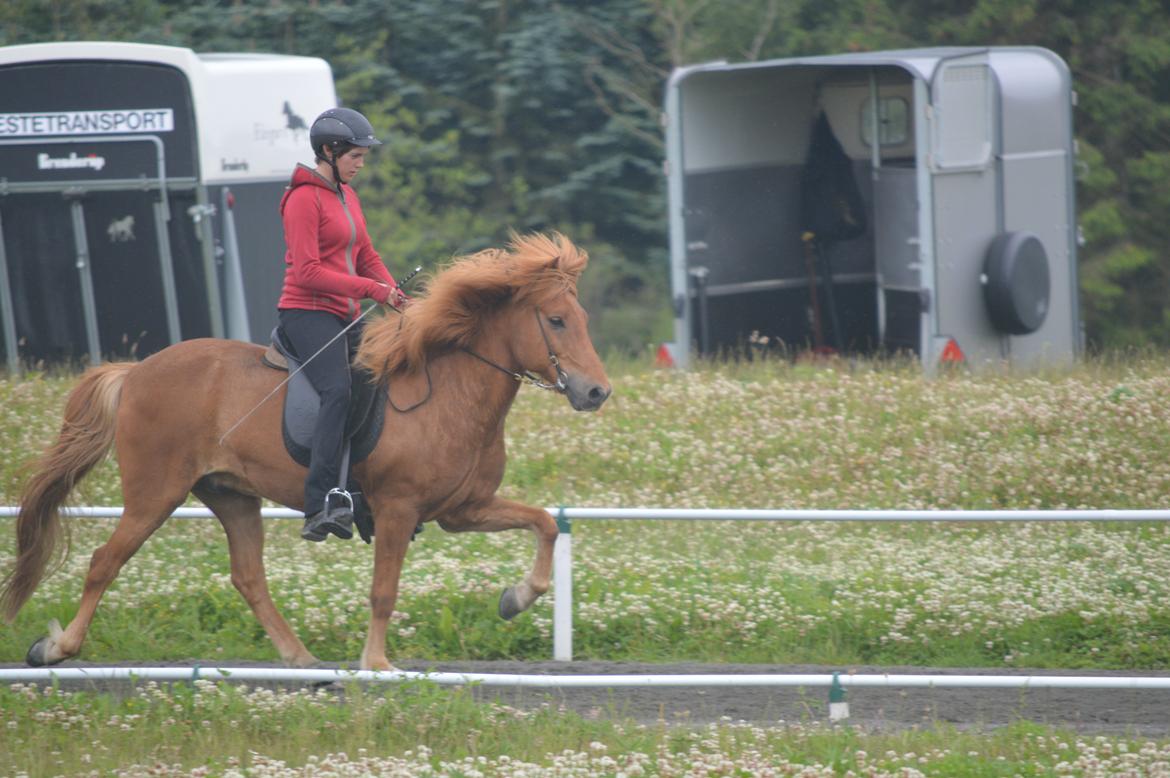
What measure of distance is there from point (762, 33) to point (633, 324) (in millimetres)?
6356

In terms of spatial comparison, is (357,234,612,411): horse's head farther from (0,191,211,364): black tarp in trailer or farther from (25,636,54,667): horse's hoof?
(0,191,211,364): black tarp in trailer

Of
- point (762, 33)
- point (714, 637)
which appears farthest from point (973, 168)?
point (762, 33)

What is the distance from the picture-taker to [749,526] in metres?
11.0

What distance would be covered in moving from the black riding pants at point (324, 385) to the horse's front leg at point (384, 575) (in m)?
0.36

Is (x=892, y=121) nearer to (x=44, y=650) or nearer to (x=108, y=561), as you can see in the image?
(x=108, y=561)

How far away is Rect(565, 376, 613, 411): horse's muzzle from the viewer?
277 inches

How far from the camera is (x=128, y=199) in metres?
14.9

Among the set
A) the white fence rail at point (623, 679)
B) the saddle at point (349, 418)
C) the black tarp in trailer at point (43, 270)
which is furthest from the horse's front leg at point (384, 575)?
the black tarp in trailer at point (43, 270)

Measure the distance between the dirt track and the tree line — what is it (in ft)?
66.3

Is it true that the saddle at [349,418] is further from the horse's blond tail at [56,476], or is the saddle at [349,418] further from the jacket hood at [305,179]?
the horse's blond tail at [56,476]

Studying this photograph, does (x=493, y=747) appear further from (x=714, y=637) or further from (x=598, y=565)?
(x=598, y=565)

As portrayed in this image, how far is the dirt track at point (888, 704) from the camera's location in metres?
7.15

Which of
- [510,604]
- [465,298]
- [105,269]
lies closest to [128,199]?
[105,269]

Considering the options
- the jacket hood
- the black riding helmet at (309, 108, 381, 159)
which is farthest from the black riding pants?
the black riding helmet at (309, 108, 381, 159)
